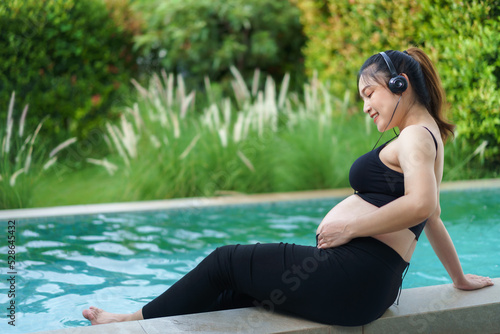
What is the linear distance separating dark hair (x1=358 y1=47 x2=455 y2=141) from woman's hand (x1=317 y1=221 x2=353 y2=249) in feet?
1.90

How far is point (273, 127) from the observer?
721cm

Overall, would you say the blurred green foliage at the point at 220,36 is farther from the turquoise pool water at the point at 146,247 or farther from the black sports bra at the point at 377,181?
the black sports bra at the point at 377,181

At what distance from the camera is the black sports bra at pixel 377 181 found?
86.8 inches

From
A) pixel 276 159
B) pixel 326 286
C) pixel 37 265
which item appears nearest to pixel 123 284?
pixel 37 265

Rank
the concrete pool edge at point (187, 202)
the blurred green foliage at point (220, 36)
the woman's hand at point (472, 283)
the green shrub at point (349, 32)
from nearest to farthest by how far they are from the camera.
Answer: the woman's hand at point (472, 283), the concrete pool edge at point (187, 202), the green shrub at point (349, 32), the blurred green foliage at point (220, 36)

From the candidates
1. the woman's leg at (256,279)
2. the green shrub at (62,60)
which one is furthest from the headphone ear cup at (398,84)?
the green shrub at (62,60)

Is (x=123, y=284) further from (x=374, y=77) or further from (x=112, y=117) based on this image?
(x=112, y=117)

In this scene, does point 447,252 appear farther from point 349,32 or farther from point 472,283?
point 349,32

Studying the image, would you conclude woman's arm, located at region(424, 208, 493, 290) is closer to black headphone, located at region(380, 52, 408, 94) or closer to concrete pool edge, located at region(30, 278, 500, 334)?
concrete pool edge, located at region(30, 278, 500, 334)

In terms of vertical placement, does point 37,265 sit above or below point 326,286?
below

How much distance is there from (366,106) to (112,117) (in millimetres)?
8280

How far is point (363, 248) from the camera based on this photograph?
2.21m

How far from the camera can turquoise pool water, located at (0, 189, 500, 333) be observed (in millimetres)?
3318

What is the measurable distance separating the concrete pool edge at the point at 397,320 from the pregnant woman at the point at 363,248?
0.05 meters
